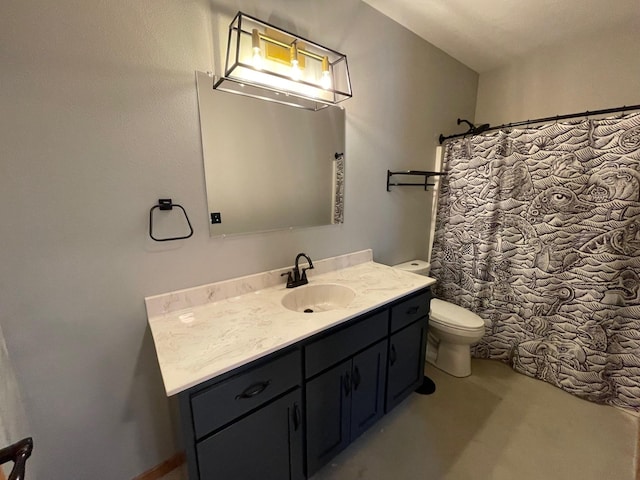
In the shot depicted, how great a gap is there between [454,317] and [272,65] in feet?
6.41

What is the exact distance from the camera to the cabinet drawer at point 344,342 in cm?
112

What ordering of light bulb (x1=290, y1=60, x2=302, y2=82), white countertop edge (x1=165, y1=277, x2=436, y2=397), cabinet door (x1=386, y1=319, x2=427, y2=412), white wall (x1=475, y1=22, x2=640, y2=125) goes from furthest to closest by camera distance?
white wall (x1=475, y1=22, x2=640, y2=125) → cabinet door (x1=386, y1=319, x2=427, y2=412) → light bulb (x1=290, y1=60, x2=302, y2=82) → white countertop edge (x1=165, y1=277, x2=436, y2=397)

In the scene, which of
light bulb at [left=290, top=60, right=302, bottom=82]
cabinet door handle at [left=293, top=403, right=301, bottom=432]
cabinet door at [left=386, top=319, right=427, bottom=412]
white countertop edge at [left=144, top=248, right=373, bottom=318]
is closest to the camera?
cabinet door handle at [left=293, top=403, right=301, bottom=432]

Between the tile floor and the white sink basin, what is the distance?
2.53 ft

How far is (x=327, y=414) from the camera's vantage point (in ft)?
4.04

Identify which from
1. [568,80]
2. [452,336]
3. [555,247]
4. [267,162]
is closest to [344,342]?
[267,162]

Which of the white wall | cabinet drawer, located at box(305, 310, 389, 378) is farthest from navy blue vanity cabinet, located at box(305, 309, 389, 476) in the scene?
the white wall

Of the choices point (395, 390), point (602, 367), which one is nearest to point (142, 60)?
point (395, 390)

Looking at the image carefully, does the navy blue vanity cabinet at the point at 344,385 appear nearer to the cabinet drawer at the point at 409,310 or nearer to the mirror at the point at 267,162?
the cabinet drawer at the point at 409,310

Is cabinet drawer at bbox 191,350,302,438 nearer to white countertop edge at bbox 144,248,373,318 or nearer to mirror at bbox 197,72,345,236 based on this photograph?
white countertop edge at bbox 144,248,373,318

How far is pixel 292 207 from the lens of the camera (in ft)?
5.15

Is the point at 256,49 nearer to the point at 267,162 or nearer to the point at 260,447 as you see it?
the point at 267,162

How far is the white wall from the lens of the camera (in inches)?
71.1

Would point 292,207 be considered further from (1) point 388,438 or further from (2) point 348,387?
(1) point 388,438
